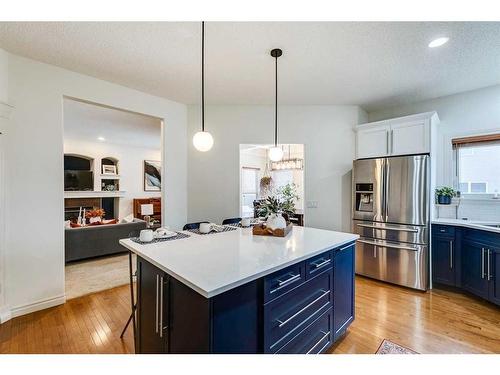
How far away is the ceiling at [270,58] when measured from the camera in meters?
2.00

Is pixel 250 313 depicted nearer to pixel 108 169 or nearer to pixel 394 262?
pixel 394 262

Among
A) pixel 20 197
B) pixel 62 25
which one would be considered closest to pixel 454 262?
pixel 62 25

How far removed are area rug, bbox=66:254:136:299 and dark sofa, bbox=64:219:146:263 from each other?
0.15 m

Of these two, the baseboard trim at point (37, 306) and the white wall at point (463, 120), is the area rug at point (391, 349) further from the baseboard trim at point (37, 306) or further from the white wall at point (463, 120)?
the baseboard trim at point (37, 306)

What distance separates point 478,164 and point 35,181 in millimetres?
5454

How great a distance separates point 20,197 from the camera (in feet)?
8.04

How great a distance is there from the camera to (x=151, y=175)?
7715 millimetres

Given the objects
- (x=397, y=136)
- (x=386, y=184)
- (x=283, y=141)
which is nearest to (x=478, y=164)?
(x=397, y=136)

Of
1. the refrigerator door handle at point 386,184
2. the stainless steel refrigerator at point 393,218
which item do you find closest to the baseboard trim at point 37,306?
the stainless steel refrigerator at point 393,218

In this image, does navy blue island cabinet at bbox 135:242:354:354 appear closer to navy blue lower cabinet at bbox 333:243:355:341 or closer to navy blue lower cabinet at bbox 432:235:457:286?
navy blue lower cabinet at bbox 333:243:355:341

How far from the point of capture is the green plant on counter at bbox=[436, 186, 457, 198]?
10.9ft
